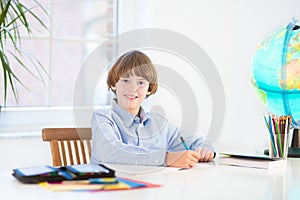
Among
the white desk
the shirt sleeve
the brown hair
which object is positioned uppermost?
the brown hair

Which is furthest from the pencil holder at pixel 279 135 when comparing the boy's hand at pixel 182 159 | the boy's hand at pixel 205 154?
the boy's hand at pixel 182 159

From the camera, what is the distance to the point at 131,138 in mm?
1990

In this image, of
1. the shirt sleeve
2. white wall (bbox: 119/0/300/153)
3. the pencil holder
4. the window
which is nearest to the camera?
the shirt sleeve

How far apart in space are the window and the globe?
2.70 feet

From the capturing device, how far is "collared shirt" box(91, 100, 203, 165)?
181 cm

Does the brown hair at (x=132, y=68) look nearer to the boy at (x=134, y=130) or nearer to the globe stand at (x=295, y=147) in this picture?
the boy at (x=134, y=130)

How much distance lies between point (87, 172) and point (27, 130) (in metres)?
1.12

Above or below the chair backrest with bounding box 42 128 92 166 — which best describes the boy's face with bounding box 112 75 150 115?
above

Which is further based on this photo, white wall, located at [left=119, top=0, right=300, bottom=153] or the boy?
white wall, located at [left=119, top=0, right=300, bottom=153]

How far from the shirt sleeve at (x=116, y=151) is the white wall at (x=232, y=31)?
0.90 metres

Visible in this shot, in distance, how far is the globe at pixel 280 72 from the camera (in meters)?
2.19

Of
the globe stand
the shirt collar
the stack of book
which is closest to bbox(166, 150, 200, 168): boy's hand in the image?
the shirt collar

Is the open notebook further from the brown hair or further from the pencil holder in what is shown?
the brown hair

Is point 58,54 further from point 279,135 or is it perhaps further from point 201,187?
point 201,187
